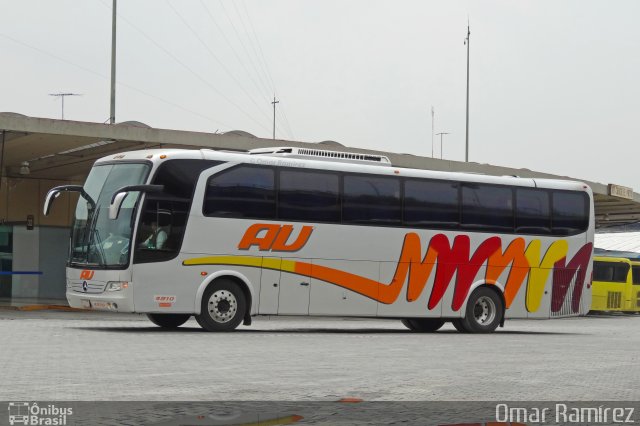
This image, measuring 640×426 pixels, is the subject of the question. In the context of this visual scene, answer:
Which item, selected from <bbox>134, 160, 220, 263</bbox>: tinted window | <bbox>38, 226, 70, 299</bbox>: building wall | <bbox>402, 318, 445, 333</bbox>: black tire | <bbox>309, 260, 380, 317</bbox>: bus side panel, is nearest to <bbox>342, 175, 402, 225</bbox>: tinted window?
<bbox>309, 260, 380, 317</bbox>: bus side panel

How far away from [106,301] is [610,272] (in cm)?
3063

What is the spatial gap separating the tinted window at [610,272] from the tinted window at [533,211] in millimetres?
22308

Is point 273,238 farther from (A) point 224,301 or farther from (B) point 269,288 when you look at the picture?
(A) point 224,301

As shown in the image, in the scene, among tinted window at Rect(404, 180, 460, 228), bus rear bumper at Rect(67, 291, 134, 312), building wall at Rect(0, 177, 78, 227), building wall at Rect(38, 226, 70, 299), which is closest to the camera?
bus rear bumper at Rect(67, 291, 134, 312)

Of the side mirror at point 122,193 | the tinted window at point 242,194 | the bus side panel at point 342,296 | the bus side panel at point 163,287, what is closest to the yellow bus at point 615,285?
the bus side panel at point 342,296

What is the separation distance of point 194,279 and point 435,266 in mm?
5450

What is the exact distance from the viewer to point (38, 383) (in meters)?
10.4

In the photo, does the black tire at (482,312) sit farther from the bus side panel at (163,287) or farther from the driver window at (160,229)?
the driver window at (160,229)

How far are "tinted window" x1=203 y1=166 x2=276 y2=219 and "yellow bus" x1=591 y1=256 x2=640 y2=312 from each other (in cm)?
2744

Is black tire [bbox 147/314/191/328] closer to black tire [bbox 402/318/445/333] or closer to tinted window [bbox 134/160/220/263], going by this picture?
tinted window [bbox 134/160/220/263]

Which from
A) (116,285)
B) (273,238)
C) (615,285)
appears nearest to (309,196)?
(273,238)

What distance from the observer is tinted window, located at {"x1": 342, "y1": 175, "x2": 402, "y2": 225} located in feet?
73.8

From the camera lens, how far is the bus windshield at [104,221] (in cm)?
2047

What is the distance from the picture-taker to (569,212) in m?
25.4
